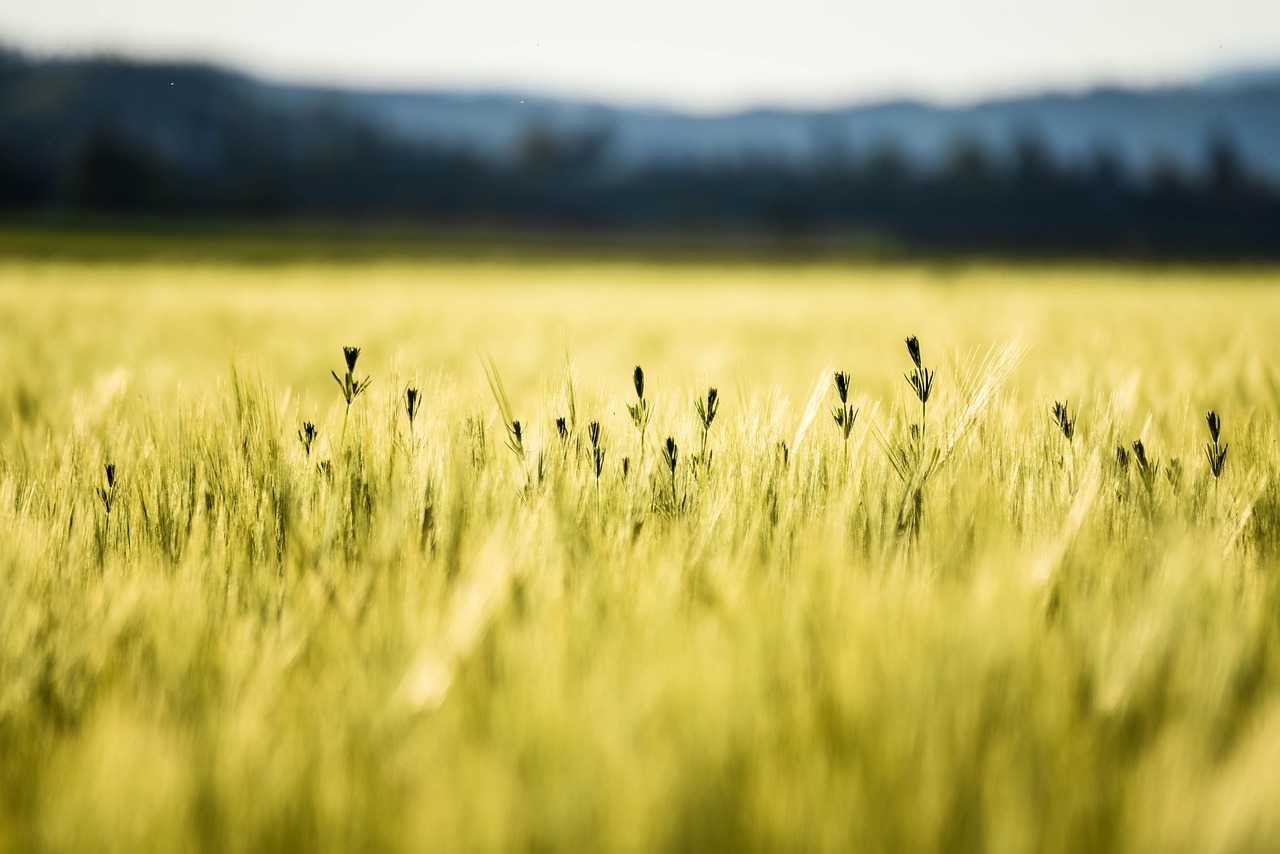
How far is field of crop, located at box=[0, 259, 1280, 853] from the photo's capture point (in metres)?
0.71

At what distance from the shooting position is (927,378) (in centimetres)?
161

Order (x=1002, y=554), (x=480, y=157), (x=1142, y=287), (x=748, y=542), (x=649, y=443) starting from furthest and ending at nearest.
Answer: (x=480, y=157) < (x=1142, y=287) < (x=649, y=443) < (x=748, y=542) < (x=1002, y=554)

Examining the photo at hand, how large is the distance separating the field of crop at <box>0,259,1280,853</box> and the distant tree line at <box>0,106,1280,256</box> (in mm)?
43188

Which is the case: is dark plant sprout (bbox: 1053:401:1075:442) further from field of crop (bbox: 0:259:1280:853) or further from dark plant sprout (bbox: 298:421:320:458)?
dark plant sprout (bbox: 298:421:320:458)

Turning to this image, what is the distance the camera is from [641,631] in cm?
97

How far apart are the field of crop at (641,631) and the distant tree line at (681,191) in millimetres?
43188

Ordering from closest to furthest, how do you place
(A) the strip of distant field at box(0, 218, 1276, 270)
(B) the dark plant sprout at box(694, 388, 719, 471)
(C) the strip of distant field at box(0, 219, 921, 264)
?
(B) the dark plant sprout at box(694, 388, 719, 471)
(C) the strip of distant field at box(0, 219, 921, 264)
(A) the strip of distant field at box(0, 218, 1276, 270)

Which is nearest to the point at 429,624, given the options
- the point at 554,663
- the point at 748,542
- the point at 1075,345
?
the point at 554,663

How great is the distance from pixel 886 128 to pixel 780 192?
10990 centimetres

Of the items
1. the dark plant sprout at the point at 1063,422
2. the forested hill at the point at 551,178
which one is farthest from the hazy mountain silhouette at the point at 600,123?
the dark plant sprout at the point at 1063,422

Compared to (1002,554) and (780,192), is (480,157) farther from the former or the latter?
(1002,554)

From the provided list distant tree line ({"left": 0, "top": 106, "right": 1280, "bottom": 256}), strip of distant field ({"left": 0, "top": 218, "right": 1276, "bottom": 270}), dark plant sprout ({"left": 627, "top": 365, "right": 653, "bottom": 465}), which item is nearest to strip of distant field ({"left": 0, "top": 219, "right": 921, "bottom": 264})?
strip of distant field ({"left": 0, "top": 218, "right": 1276, "bottom": 270})

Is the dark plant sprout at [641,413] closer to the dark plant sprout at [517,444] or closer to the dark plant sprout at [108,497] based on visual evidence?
the dark plant sprout at [517,444]

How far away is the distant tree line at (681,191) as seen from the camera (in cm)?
5294
